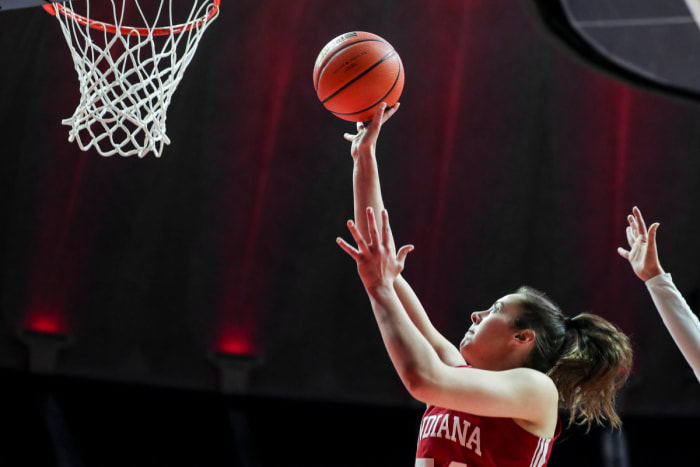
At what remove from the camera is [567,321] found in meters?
1.87

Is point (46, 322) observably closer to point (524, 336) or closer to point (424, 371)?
point (524, 336)

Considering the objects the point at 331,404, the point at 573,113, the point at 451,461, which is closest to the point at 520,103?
the point at 573,113

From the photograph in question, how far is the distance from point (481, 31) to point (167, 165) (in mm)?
3443

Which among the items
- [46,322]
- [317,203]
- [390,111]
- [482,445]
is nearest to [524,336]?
[482,445]

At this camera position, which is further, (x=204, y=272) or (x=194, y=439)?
(x=204, y=272)

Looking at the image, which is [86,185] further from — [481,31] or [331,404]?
[481,31]

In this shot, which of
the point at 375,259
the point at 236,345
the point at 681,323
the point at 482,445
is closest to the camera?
the point at 375,259

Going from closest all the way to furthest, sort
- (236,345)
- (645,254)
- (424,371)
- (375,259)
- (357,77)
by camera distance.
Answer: (424,371), (375,259), (645,254), (357,77), (236,345)

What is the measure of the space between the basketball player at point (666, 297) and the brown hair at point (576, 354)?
0.21 meters

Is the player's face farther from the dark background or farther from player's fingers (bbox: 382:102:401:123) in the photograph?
the dark background

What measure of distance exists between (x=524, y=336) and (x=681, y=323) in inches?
20.6

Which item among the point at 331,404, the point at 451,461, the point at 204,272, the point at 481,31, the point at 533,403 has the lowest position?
the point at 331,404

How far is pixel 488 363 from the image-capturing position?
1715 mm

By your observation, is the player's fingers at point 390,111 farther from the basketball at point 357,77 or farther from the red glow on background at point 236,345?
the red glow on background at point 236,345
